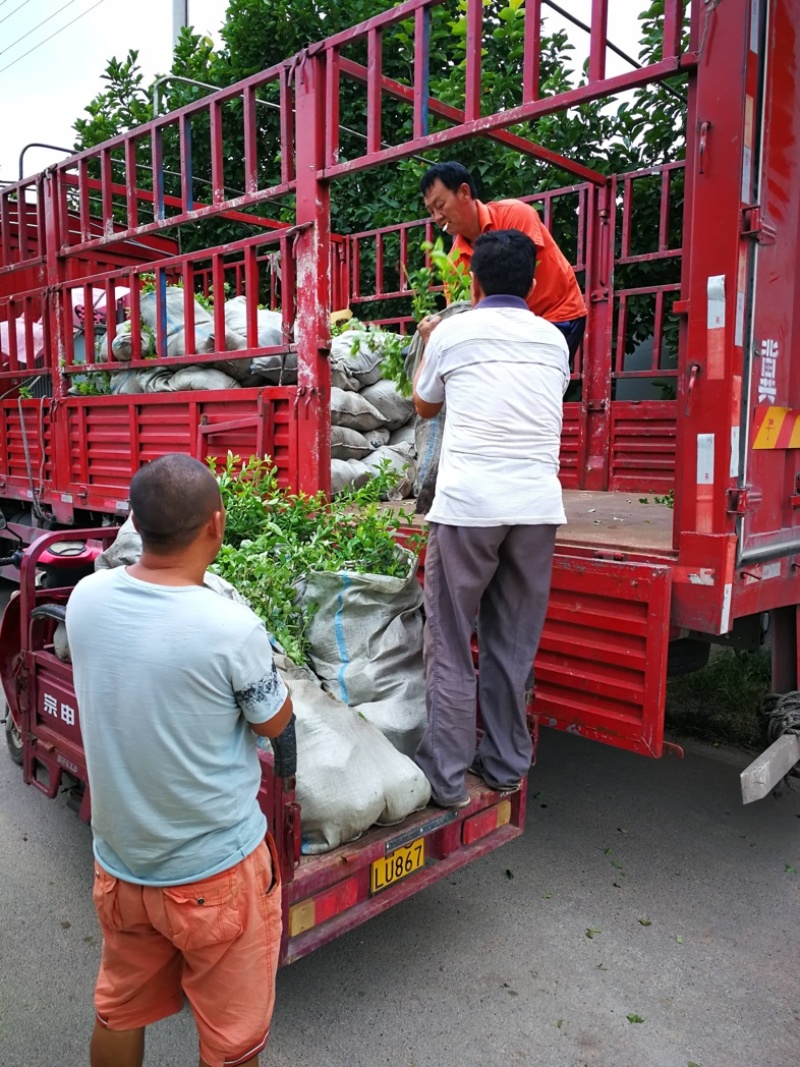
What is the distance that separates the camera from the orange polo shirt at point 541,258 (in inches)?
133

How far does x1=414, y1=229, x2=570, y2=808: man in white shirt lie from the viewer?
2453mm

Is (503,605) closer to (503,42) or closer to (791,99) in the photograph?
(791,99)

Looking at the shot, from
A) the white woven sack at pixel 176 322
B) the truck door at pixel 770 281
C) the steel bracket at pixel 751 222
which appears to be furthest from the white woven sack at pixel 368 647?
the white woven sack at pixel 176 322

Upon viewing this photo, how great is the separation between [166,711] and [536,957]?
1728 mm

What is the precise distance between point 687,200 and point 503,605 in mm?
1350

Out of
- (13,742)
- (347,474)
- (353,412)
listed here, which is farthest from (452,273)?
(13,742)

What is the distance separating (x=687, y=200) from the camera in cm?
257

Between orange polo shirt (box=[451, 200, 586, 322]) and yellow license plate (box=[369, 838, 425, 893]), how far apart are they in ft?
7.13

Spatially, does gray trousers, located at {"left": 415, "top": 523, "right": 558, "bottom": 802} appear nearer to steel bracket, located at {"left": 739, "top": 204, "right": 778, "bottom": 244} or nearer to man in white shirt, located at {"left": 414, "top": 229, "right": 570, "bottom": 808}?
man in white shirt, located at {"left": 414, "top": 229, "right": 570, "bottom": 808}

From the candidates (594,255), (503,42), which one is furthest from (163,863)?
(503,42)

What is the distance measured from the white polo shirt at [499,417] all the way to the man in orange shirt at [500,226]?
36.4 inches

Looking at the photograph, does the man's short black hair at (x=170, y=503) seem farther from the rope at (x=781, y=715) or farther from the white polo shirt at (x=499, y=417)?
the rope at (x=781, y=715)

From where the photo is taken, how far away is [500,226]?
3.40 meters

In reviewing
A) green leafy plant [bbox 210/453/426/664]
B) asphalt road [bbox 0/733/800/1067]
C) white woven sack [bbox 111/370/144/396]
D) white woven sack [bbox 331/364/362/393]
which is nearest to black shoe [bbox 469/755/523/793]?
asphalt road [bbox 0/733/800/1067]
